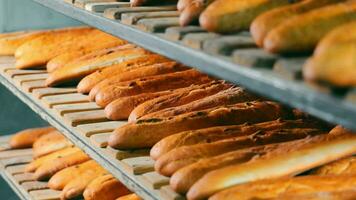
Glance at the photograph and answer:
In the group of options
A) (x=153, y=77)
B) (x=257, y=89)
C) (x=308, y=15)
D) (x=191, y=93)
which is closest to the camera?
(x=257, y=89)

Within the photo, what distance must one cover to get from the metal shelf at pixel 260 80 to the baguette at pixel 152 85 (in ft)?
2.04

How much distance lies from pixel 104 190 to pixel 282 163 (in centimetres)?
120

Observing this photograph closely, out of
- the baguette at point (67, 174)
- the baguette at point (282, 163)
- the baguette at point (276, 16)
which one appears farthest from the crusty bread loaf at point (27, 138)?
the baguette at point (276, 16)

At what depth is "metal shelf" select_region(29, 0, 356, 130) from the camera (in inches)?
65.9

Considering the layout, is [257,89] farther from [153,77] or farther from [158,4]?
[153,77]

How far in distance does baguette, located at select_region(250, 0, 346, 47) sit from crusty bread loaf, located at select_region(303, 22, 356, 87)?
0.86ft

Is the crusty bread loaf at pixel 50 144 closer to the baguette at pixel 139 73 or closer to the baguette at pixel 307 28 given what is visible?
the baguette at pixel 139 73

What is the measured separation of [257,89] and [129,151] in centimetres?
115

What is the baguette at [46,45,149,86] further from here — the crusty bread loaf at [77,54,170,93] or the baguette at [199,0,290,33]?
the baguette at [199,0,290,33]

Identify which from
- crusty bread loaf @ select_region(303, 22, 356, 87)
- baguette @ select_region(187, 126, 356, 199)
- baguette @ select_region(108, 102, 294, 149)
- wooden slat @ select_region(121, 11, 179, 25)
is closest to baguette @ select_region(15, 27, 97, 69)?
baguette @ select_region(108, 102, 294, 149)

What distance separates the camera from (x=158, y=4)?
302 cm

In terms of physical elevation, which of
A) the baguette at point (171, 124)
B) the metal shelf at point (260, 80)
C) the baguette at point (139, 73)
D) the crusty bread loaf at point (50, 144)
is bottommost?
the crusty bread loaf at point (50, 144)

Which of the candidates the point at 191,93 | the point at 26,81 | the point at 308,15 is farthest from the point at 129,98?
the point at 308,15

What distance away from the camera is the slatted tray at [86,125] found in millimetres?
2748
